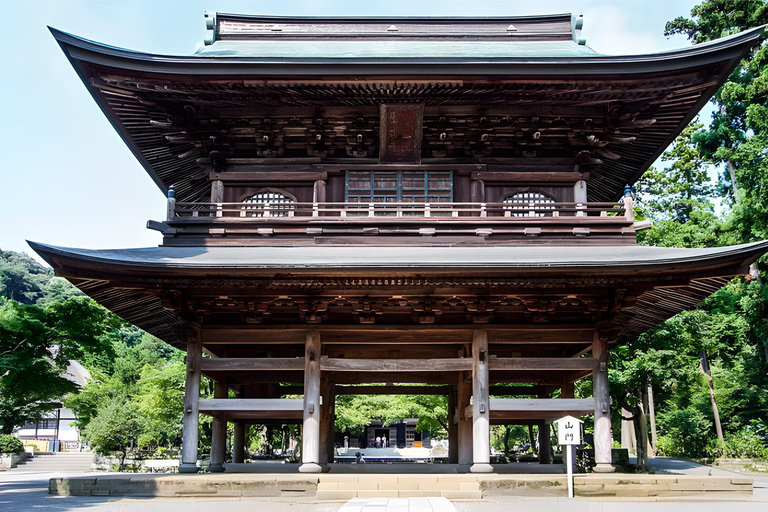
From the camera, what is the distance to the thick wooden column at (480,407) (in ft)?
41.4

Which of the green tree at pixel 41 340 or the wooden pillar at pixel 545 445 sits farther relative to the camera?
the wooden pillar at pixel 545 445

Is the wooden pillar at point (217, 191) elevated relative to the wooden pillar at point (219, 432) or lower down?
elevated

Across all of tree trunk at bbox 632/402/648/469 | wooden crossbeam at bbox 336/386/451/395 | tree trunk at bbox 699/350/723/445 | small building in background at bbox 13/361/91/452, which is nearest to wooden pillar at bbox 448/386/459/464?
wooden crossbeam at bbox 336/386/451/395

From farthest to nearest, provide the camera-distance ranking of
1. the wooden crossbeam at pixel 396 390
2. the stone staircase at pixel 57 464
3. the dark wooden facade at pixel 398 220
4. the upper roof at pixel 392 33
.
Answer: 1. the stone staircase at pixel 57 464
2. the wooden crossbeam at pixel 396 390
3. the upper roof at pixel 392 33
4. the dark wooden facade at pixel 398 220

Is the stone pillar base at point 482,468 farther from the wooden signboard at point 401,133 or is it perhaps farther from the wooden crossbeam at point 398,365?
the wooden signboard at point 401,133

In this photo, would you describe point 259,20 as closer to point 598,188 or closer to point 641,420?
point 598,188

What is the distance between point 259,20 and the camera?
56.3ft

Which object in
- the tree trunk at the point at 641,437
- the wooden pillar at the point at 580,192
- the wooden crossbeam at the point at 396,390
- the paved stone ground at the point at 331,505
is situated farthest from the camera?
the tree trunk at the point at 641,437

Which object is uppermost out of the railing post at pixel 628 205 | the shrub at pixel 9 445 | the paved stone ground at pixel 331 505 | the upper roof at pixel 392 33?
the upper roof at pixel 392 33

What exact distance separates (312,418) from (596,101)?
901cm

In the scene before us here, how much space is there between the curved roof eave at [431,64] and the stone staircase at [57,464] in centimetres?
2931

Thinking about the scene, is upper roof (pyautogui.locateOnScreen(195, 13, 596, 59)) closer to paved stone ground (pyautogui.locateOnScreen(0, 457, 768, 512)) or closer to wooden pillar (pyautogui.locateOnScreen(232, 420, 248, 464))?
wooden pillar (pyautogui.locateOnScreen(232, 420, 248, 464))

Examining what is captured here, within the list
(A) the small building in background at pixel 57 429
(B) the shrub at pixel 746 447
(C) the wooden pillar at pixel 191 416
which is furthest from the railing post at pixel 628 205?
(A) the small building in background at pixel 57 429

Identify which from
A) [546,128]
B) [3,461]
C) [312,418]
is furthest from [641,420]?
[3,461]
